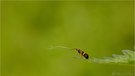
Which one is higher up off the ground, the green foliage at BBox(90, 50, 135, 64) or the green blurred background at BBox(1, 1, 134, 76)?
the green blurred background at BBox(1, 1, 134, 76)

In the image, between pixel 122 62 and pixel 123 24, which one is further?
pixel 123 24

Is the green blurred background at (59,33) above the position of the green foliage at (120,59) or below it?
above

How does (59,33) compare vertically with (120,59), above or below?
above

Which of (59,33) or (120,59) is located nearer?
(120,59)

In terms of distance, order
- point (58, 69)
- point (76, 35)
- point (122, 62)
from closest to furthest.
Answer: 1. point (122, 62)
2. point (58, 69)
3. point (76, 35)

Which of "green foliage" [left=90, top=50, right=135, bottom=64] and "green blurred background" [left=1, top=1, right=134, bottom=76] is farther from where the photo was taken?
"green blurred background" [left=1, top=1, right=134, bottom=76]

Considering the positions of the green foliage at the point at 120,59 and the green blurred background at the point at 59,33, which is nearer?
the green foliage at the point at 120,59

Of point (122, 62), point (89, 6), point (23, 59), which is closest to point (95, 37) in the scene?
point (89, 6)

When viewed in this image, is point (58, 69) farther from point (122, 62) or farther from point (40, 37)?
point (122, 62)
